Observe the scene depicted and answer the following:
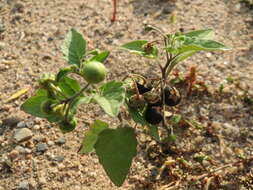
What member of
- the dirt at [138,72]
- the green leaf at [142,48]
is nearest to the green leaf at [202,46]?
the green leaf at [142,48]

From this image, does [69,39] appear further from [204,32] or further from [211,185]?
[211,185]

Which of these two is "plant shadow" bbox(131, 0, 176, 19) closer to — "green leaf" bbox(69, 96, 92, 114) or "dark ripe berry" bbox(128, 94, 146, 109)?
"dark ripe berry" bbox(128, 94, 146, 109)

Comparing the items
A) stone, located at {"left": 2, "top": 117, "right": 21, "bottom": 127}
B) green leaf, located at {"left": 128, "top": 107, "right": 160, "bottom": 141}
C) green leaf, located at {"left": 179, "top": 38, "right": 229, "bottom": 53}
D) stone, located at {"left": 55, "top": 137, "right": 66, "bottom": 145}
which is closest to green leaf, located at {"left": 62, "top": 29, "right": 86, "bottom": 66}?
green leaf, located at {"left": 128, "top": 107, "right": 160, "bottom": 141}

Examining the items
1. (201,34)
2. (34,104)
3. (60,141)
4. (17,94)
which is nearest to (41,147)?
(60,141)

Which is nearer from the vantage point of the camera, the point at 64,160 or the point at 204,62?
the point at 64,160

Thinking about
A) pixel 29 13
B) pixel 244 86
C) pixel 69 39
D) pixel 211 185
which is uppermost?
pixel 69 39

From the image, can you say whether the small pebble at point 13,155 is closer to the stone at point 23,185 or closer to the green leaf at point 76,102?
the stone at point 23,185

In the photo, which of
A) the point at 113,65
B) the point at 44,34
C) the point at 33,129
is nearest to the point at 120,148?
the point at 33,129

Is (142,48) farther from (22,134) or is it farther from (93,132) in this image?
(22,134)
